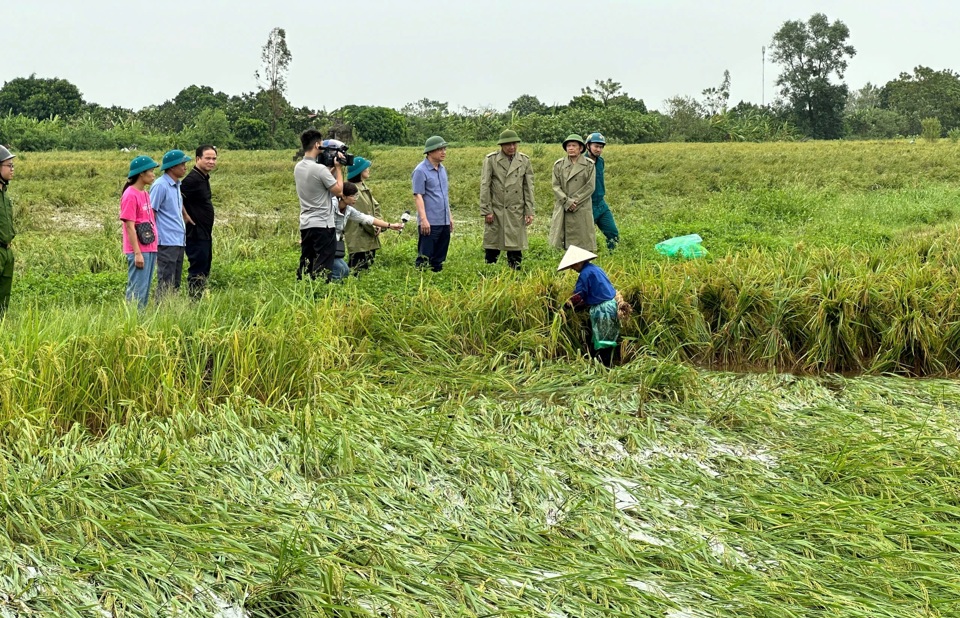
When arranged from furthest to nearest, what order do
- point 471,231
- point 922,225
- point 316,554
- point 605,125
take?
1. point 605,125
2. point 471,231
3. point 922,225
4. point 316,554

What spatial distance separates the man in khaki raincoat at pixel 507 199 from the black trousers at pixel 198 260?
2472mm

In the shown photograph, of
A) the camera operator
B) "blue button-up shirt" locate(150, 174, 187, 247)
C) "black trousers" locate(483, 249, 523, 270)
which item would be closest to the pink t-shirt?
"blue button-up shirt" locate(150, 174, 187, 247)

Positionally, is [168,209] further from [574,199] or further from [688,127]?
[688,127]

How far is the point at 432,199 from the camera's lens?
27.0 feet

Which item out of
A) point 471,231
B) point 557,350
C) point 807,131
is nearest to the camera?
point 557,350

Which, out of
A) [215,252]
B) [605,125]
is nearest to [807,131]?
[605,125]

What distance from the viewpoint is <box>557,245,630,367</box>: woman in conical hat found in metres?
5.76

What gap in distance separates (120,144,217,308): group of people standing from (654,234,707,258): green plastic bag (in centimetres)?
448

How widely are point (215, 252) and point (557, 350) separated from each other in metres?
5.46

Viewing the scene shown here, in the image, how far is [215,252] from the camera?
33.6 feet

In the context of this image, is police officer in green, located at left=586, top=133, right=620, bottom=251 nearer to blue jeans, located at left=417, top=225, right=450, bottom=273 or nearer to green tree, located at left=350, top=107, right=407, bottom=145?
blue jeans, located at left=417, top=225, right=450, bottom=273

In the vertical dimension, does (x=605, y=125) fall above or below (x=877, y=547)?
above

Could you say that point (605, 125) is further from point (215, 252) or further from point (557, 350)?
point (557, 350)

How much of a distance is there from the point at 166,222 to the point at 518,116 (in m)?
42.1
